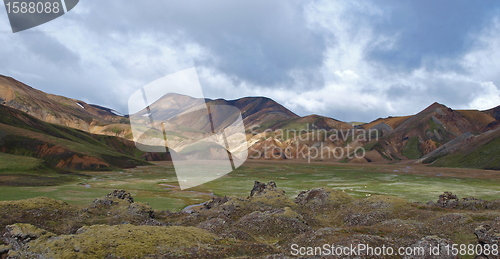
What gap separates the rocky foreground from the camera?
520 inches

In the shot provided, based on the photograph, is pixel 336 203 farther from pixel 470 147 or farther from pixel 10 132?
pixel 470 147

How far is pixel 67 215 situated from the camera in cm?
2175

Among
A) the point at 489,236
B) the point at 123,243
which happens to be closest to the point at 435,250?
the point at 489,236

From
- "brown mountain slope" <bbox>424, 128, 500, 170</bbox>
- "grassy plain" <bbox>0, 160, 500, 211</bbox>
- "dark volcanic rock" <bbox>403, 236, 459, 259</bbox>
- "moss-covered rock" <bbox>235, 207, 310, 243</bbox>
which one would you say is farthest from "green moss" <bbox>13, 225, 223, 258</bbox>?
"brown mountain slope" <bbox>424, 128, 500, 170</bbox>

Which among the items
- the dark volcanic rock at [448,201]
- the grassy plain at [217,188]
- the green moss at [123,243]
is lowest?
the grassy plain at [217,188]

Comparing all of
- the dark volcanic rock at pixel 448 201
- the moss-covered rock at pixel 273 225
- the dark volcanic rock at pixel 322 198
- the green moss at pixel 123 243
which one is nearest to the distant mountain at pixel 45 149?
the dark volcanic rock at pixel 322 198

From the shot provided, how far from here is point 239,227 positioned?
23344 millimetres

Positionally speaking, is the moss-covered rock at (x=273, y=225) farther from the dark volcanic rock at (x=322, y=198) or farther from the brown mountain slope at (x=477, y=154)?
the brown mountain slope at (x=477, y=154)

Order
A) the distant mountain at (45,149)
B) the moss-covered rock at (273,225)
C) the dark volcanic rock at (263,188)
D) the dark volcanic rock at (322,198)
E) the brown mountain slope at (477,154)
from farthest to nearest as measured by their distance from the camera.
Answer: the brown mountain slope at (477,154), the distant mountain at (45,149), the dark volcanic rock at (263,188), the dark volcanic rock at (322,198), the moss-covered rock at (273,225)

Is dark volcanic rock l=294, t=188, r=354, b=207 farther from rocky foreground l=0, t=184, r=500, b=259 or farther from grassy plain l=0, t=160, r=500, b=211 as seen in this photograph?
grassy plain l=0, t=160, r=500, b=211

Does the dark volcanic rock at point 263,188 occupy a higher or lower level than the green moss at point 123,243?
lower

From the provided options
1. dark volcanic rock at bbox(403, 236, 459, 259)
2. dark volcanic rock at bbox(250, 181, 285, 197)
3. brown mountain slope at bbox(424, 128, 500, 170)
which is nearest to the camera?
dark volcanic rock at bbox(403, 236, 459, 259)

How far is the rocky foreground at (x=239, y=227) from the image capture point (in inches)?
520

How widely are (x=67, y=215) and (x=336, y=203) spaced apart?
27888 mm
